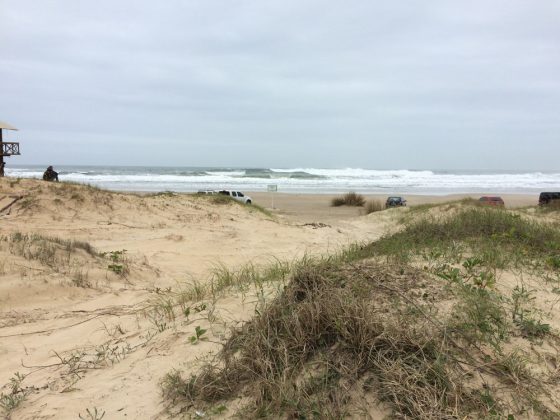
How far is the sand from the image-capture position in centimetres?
319

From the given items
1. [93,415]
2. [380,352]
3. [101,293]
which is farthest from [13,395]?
[101,293]

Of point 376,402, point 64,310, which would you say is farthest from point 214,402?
point 64,310

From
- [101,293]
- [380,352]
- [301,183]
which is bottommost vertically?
[101,293]

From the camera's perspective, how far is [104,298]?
581 centimetres

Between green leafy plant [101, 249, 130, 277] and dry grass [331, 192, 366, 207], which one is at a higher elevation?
green leafy plant [101, 249, 130, 277]

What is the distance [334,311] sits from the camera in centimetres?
301

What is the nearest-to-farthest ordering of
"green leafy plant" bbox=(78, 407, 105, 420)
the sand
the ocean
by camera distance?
1. "green leafy plant" bbox=(78, 407, 105, 420)
2. the sand
3. the ocean

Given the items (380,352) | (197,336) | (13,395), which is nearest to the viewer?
(380,352)

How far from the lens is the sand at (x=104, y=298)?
3.19 m

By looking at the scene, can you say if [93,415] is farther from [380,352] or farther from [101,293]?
[101,293]

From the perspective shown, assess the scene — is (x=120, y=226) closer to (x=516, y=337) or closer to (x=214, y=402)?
(x=214, y=402)

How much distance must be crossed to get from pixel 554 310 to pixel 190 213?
12.9m

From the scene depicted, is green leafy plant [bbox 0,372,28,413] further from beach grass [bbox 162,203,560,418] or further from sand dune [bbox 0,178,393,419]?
beach grass [bbox 162,203,560,418]

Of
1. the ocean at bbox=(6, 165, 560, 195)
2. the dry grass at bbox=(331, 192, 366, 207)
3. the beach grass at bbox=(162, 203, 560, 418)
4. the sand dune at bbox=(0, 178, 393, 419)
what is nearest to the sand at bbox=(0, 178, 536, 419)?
the sand dune at bbox=(0, 178, 393, 419)
